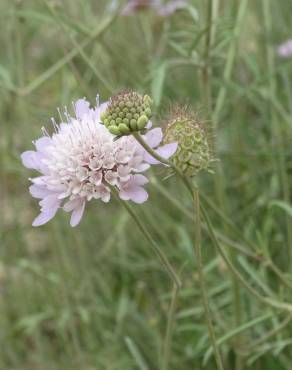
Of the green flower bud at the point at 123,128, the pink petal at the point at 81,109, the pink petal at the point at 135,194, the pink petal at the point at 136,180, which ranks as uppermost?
the pink petal at the point at 81,109

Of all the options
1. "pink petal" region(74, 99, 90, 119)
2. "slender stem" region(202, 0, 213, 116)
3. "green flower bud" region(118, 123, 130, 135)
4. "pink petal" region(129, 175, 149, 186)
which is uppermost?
"slender stem" region(202, 0, 213, 116)

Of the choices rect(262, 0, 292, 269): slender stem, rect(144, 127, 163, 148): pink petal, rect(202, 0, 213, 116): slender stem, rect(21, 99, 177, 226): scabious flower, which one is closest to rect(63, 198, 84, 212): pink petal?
rect(21, 99, 177, 226): scabious flower

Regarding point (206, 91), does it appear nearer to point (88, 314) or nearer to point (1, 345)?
point (88, 314)

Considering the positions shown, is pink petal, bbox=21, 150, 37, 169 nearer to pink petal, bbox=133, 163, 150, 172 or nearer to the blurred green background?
pink petal, bbox=133, 163, 150, 172

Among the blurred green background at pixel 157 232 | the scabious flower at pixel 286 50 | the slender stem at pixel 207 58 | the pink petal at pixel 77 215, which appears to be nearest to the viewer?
the pink petal at pixel 77 215

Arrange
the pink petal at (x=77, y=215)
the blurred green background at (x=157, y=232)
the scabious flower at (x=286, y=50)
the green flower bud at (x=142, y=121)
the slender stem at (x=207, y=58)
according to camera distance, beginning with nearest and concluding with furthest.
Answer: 1. the green flower bud at (x=142, y=121)
2. the pink petal at (x=77, y=215)
3. the slender stem at (x=207, y=58)
4. the blurred green background at (x=157, y=232)
5. the scabious flower at (x=286, y=50)

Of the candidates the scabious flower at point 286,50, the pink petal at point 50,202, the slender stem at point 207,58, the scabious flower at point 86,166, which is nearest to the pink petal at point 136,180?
the scabious flower at point 86,166

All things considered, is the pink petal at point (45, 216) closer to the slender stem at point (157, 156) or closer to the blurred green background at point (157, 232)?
the slender stem at point (157, 156)

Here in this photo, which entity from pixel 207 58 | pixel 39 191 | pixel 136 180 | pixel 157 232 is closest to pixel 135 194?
pixel 136 180
